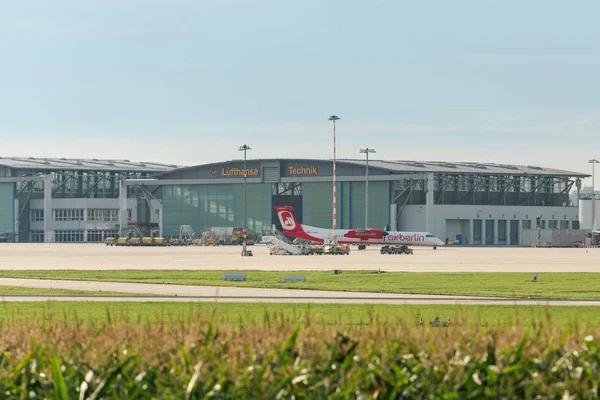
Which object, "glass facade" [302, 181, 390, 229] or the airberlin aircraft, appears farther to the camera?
"glass facade" [302, 181, 390, 229]

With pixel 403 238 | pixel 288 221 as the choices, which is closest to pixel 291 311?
pixel 403 238

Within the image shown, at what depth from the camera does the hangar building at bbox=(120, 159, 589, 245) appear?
17788 cm

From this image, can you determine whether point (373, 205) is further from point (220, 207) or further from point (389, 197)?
point (220, 207)

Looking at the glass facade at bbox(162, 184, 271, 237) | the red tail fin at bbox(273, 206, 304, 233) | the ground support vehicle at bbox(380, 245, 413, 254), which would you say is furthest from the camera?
the glass facade at bbox(162, 184, 271, 237)

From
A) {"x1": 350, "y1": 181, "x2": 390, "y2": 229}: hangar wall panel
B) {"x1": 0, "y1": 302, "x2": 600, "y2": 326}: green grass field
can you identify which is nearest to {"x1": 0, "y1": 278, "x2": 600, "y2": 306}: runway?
{"x1": 0, "y1": 302, "x2": 600, "y2": 326}: green grass field

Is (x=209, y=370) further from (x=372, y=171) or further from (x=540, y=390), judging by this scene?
(x=372, y=171)

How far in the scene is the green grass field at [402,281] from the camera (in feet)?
168

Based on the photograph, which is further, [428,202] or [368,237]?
[428,202]

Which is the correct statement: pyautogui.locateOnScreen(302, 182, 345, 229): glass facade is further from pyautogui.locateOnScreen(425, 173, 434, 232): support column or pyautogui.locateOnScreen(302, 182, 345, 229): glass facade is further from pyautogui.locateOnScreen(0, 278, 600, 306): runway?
pyautogui.locateOnScreen(0, 278, 600, 306): runway

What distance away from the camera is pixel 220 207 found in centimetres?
19575

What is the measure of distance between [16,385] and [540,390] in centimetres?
690

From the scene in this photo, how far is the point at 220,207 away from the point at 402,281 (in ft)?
452

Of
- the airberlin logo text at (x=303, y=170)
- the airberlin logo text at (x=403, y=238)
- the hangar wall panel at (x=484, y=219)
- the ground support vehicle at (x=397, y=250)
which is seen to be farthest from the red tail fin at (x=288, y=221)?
the airberlin logo text at (x=303, y=170)

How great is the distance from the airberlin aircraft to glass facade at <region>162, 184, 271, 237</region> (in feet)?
120
